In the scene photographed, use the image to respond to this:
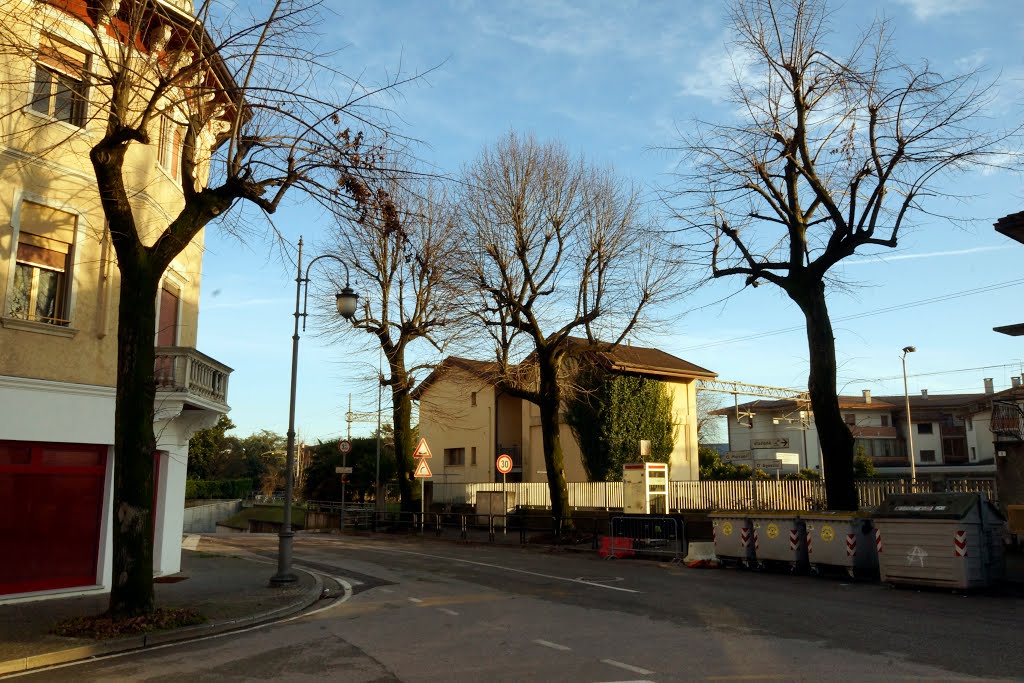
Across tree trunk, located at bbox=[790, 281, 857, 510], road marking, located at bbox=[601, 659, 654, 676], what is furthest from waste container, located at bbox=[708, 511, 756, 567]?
road marking, located at bbox=[601, 659, 654, 676]

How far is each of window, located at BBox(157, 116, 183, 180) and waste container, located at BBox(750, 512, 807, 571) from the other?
14.9m

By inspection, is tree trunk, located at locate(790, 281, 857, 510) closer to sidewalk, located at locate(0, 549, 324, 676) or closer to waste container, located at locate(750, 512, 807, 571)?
waste container, located at locate(750, 512, 807, 571)

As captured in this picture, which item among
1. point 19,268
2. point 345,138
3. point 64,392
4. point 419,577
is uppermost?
point 345,138

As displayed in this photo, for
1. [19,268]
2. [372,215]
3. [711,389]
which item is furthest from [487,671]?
[711,389]

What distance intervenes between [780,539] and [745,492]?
696cm

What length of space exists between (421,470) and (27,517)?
15.7m

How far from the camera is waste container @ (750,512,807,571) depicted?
16.9m

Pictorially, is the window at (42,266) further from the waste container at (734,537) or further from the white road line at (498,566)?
the waste container at (734,537)

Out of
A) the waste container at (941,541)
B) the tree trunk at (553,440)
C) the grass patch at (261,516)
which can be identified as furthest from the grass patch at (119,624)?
the grass patch at (261,516)

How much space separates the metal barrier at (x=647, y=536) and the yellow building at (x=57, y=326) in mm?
11679

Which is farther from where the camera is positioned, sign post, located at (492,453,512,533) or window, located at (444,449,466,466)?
window, located at (444,449,466,466)

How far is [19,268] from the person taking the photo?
13.5 meters

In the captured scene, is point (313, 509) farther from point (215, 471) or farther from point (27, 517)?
point (215, 471)

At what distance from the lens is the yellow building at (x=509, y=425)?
3994 centimetres
